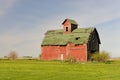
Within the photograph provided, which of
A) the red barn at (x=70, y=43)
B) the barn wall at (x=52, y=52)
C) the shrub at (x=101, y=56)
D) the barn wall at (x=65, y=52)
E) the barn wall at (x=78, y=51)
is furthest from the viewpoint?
the barn wall at (x=52, y=52)

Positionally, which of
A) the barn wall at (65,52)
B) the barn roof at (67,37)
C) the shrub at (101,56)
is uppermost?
the barn roof at (67,37)

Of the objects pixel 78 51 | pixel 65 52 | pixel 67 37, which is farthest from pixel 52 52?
pixel 78 51

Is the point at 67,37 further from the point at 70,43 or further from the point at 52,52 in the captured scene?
the point at 52,52

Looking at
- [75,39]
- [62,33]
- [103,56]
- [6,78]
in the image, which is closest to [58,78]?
[6,78]

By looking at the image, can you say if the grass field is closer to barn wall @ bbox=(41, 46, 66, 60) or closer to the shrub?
the shrub

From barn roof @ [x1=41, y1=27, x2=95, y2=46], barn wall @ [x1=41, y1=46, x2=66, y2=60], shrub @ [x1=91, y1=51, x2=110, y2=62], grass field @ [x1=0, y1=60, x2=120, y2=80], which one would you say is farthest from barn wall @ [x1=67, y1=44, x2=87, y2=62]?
grass field @ [x1=0, y1=60, x2=120, y2=80]

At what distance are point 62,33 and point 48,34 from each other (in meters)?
4.45

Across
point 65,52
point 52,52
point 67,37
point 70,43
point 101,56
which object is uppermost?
point 67,37

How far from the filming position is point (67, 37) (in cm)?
8606

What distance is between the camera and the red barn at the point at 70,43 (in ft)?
265

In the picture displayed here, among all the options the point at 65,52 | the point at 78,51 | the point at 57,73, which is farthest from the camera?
the point at 65,52

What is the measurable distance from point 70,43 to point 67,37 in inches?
128

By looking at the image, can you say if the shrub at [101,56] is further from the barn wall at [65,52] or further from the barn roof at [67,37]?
the barn roof at [67,37]

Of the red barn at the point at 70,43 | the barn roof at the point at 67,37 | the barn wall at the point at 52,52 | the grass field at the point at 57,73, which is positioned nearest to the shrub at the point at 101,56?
the red barn at the point at 70,43
